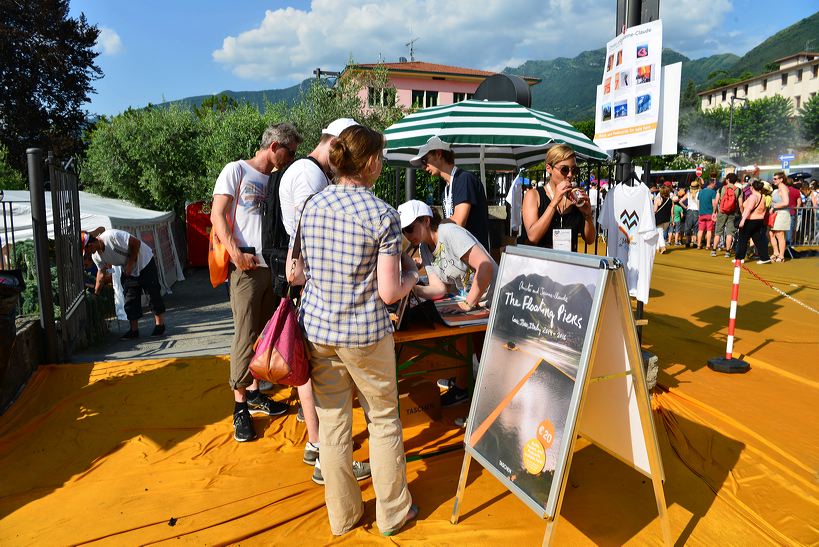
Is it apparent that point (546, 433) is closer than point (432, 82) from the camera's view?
Yes

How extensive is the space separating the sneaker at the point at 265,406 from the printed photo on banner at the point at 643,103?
3663mm

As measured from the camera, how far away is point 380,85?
1709 cm

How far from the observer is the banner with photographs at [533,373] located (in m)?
2.20

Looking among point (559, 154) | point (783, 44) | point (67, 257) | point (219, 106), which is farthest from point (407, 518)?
point (783, 44)

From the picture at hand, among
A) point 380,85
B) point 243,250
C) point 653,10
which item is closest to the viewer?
point 243,250

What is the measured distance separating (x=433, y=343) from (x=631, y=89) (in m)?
2.69

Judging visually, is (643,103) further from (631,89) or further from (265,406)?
(265,406)

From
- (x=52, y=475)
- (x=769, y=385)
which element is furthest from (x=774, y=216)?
(x=52, y=475)

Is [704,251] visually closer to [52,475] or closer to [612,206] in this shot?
[612,206]

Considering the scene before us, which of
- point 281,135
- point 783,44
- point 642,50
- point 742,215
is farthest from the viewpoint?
point 783,44

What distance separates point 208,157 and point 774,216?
14.0 meters

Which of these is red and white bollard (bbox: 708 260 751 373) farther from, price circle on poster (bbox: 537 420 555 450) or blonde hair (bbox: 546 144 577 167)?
price circle on poster (bbox: 537 420 555 450)

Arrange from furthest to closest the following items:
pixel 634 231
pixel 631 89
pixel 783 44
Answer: pixel 783 44, pixel 634 231, pixel 631 89

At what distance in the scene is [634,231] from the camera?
452 centimetres
